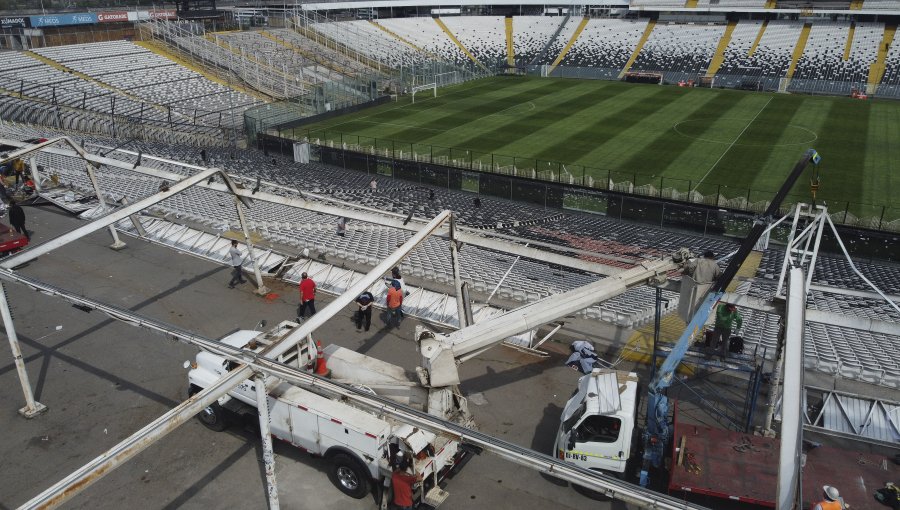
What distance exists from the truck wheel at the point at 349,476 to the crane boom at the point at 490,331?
6.45 ft

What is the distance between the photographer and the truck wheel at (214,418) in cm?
1308

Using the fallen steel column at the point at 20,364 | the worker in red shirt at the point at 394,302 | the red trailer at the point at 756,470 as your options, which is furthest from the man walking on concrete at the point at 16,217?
the red trailer at the point at 756,470

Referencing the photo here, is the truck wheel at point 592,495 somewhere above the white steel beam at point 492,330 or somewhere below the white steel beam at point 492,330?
below

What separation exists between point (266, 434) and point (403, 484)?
7.61 feet

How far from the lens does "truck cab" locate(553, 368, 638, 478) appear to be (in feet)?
37.1

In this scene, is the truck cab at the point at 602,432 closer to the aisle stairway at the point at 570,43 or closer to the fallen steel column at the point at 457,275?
the fallen steel column at the point at 457,275

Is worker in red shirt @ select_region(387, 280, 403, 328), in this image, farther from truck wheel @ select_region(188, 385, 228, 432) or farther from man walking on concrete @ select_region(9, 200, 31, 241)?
man walking on concrete @ select_region(9, 200, 31, 241)

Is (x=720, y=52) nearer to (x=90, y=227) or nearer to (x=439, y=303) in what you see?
(x=439, y=303)

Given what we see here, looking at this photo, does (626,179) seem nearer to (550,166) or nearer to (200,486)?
(550,166)

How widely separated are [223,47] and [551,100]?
31866 mm

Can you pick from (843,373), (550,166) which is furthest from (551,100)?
(843,373)

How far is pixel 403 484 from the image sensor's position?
34.8ft

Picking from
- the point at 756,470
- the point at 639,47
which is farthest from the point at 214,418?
the point at 639,47

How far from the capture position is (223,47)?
63.2 metres
